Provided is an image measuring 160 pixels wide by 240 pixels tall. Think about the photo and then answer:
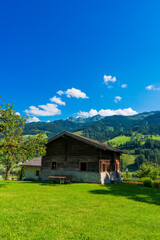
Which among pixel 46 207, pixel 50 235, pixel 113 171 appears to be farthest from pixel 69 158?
pixel 50 235

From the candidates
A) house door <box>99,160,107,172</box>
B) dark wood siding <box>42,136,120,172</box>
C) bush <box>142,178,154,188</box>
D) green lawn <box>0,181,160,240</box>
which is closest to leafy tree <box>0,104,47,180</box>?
dark wood siding <box>42,136,120,172</box>

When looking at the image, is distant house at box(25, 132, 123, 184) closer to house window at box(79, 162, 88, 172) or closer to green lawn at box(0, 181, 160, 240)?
house window at box(79, 162, 88, 172)

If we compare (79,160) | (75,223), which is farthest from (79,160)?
(75,223)

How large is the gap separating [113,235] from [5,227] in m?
4.43

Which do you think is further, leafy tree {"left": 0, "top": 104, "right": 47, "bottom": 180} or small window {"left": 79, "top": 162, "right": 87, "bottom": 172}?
small window {"left": 79, "top": 162, "right": 87, "bottom": 172}

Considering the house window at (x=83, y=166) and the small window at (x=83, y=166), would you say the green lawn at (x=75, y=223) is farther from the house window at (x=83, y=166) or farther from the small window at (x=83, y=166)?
the small window at (x=83, y=166)

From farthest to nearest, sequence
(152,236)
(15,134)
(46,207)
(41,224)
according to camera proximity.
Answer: (15,134)
(46,207)
(41,224)
(152,236)

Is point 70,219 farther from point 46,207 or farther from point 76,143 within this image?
point 76,143

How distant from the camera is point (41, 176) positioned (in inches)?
991

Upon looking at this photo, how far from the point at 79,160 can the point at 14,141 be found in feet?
31.1

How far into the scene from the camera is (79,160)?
22.2 metres

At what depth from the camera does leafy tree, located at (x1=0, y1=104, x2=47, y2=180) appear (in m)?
17.5

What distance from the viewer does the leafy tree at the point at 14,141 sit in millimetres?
17450

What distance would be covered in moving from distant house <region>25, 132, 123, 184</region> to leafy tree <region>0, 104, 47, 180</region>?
5169 millimetres
